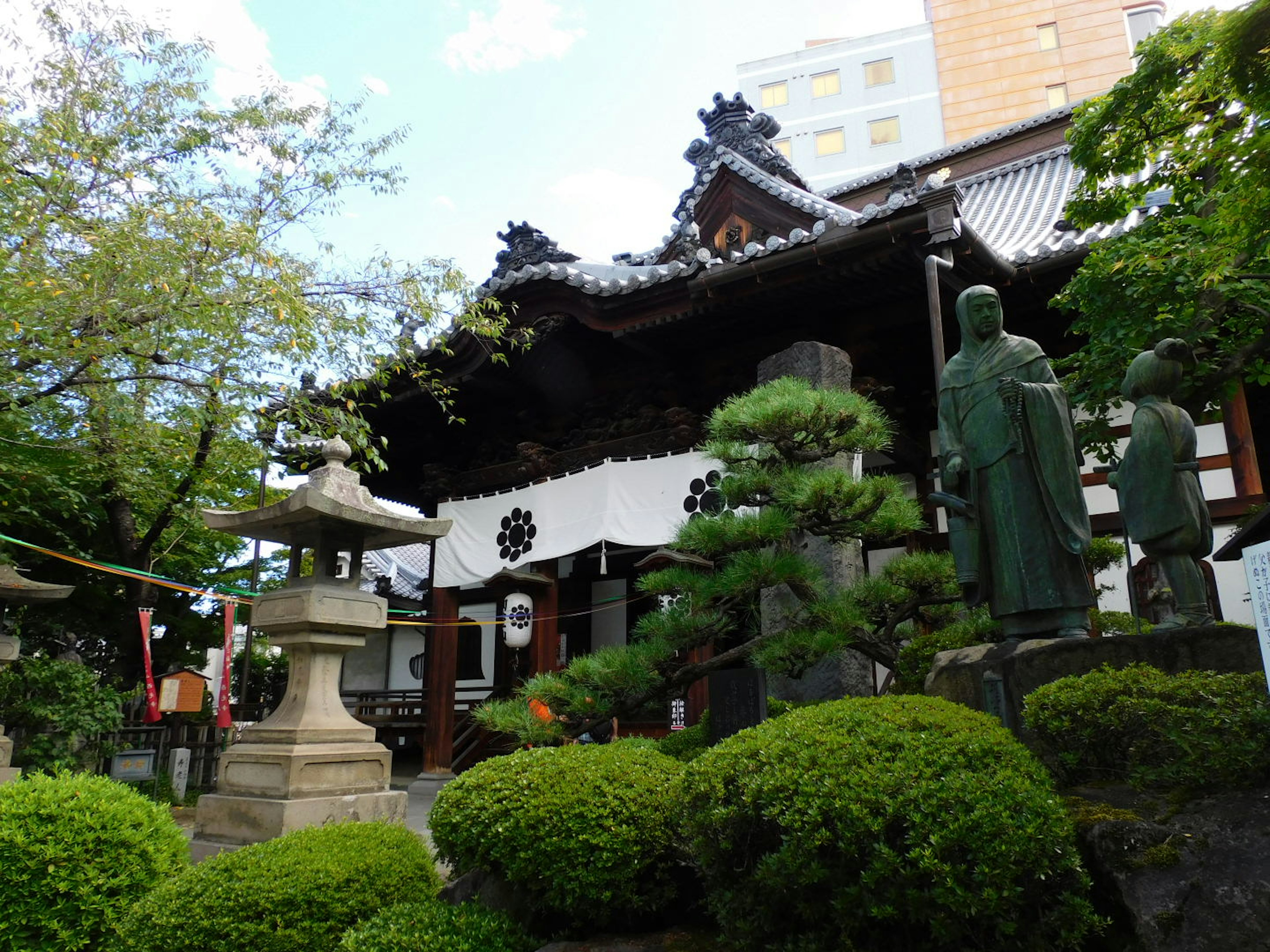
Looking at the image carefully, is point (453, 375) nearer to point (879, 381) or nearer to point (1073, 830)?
point (879, 381)

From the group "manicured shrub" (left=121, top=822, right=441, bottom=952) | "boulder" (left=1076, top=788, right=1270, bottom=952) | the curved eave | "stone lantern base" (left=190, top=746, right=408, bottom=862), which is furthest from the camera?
the curved eave

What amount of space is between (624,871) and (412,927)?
103 cm

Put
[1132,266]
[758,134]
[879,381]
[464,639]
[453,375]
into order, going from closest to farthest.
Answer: [1132,266]
[879,381]
[453,375]
[758,134]
[464,639]

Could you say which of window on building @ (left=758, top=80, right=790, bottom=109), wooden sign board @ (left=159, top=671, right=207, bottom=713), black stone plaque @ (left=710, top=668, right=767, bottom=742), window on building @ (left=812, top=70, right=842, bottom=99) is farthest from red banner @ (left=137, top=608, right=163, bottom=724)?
window on building @ (left=812, top=70, right=842, bottom=99)

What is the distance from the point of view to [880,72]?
1699 inches

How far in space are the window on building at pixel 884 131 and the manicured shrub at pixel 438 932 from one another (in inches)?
1748

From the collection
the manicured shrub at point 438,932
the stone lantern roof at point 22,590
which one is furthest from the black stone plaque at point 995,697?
the stone lantern roof at point 22,590

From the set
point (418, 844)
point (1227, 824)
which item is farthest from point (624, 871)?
point (1227, 824)

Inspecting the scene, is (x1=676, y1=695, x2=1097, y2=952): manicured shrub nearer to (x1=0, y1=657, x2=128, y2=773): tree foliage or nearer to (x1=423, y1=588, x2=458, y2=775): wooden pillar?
(x1=423, y1=588, x2=458, y2=775): wooden pillar

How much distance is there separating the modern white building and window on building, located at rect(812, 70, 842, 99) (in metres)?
0.03

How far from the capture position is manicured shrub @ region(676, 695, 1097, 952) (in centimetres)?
284

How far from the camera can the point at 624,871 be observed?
402cm

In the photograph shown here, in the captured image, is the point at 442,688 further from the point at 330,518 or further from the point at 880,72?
the point at 880,72

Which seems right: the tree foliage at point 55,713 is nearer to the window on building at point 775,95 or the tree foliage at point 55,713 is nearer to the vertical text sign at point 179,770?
the vertical text sign at point 179,770
